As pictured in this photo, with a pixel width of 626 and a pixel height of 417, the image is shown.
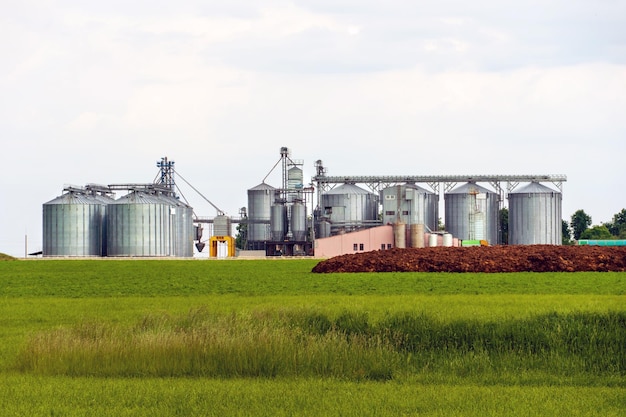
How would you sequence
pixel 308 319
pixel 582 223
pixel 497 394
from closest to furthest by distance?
pixel 497 394
pixel 308 319
pixel 582 223

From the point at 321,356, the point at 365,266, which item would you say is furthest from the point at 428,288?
the point at 321,356

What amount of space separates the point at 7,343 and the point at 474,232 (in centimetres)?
10379

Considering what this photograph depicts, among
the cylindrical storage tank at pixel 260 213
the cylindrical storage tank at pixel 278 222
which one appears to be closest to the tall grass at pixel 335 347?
the cylindrical storage tank at pixel 278 222

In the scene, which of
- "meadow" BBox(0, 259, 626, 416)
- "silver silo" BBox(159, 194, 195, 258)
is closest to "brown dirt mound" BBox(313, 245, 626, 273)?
"meadow" BBox(0, 259, 626, 416)

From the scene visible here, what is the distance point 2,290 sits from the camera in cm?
4438

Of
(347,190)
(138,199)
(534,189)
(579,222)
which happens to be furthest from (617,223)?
(138,199)

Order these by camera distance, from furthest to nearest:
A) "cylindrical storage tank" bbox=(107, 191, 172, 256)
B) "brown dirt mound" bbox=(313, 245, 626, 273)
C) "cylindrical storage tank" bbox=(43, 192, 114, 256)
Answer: "cylindrical storage tank" bbox=(43, 192, 114, 256) < "cylindrical storage tank" bbox=(107, 191, 172, 256) < "brown dirt mound" bbox=(313, 245, 626, 273)

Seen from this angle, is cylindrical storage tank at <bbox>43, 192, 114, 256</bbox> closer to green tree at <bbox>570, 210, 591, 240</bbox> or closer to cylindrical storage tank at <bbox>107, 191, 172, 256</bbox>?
cylindrical storage tank at <bbox>107, 191, 172, 256</bbox>

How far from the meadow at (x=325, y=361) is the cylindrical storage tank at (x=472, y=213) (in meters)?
92.1

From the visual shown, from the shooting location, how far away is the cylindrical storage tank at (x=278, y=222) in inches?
4985

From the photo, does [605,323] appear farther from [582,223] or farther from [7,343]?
[582,223]

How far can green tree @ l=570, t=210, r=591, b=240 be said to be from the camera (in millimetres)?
174500

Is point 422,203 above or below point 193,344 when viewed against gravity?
above

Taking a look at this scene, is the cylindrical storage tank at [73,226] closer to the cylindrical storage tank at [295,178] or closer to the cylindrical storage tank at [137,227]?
the cylindrical storage tank at [137,227]
